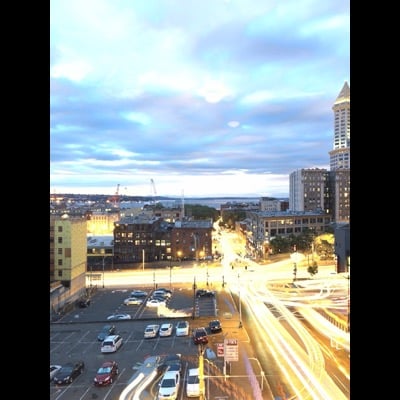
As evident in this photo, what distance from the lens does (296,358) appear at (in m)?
2.62

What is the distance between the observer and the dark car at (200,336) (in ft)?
9.78

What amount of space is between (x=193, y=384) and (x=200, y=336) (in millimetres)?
822

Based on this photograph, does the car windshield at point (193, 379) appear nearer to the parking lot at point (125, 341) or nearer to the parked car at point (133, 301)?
the parking lot at point (125, 341)

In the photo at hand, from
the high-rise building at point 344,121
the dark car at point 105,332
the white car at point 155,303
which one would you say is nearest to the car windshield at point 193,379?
the dark car at point 105,332

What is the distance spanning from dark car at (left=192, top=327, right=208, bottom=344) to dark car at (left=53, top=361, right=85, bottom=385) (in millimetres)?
948

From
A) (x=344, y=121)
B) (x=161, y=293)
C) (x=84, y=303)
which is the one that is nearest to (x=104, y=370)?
(x=84, y=303)

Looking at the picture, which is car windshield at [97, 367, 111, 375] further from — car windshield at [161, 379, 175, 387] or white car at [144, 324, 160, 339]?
white car at [144, 324, 160, 339]

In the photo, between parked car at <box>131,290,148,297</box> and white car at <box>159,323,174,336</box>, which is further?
parked car at <box>131,290,148,297</box>

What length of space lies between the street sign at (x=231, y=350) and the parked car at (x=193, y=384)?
30 cm

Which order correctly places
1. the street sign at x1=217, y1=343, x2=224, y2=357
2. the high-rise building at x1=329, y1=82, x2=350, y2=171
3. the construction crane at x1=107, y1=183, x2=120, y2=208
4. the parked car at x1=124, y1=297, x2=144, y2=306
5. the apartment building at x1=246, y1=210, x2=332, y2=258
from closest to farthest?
the high-rise building at x1=329, y1=82, x2=350, y2=171 → the street sign at x1=217, y1=343, x2=224, y2=357 → the parked car at x1=124, y1=297, x2=144, y2=306 → the apartment building at x1=246, y1=210, x2=332, y2=258 → the construction crane at x1=107, y1=183, x2=120, y2=208

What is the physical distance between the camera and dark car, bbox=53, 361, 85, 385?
2318 mm

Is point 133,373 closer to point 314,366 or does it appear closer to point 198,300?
point 314,366

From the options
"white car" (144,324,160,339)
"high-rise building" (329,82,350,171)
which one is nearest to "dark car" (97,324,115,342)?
"white car" (144,324,160,339)
